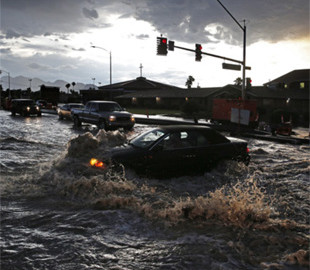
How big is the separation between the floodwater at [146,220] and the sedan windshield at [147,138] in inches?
34.6

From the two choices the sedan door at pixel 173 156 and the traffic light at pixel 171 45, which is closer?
the sedan door at pixel 173 156

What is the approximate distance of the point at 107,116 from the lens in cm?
1908

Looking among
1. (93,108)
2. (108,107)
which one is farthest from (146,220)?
(93,108)

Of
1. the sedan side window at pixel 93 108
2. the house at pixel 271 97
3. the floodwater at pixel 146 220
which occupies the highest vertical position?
the house at pixel 271 97

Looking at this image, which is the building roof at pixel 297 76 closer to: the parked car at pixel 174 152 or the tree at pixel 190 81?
the parked car at pixel 174 152

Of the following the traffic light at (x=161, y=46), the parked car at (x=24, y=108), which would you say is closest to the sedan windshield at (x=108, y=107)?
the traffic light at (x=161, y=46)

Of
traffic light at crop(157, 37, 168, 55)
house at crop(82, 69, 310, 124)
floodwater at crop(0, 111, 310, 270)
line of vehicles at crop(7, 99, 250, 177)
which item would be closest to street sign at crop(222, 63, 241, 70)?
traffic light at crop(157, 37, 168, 55)

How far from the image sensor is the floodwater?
418cm

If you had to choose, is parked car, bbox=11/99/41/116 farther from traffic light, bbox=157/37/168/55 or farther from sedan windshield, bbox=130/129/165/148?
sedan windshield, bbox=130/129/165/148

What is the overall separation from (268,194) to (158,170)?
8.65 ft

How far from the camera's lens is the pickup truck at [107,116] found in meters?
19.0

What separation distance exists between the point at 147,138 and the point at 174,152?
969 millimetres

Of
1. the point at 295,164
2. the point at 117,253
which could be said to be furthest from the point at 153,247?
the point at 295,164

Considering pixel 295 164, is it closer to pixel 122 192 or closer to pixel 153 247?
pixel 122 192
